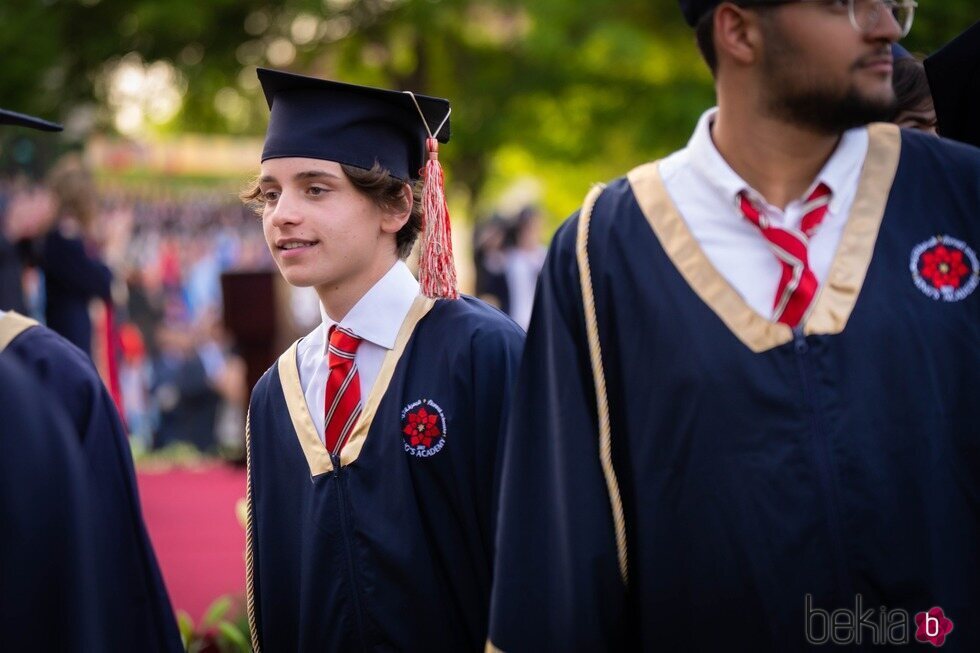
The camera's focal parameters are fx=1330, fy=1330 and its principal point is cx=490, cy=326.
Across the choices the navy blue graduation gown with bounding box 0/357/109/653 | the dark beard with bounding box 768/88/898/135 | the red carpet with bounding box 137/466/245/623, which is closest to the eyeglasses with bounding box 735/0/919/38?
the dark beard with bounding box 768/88/898/135

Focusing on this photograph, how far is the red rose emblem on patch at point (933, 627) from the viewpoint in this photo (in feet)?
7.43

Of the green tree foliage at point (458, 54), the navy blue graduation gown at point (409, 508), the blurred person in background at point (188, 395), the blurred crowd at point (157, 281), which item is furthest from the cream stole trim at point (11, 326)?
the green tree foliage at point (458, 54)

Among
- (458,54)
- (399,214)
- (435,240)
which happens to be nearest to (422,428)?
(435,240)

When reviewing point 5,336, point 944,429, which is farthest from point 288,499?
point 944,429

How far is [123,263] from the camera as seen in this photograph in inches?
653

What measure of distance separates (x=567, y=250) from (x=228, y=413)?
477 inches

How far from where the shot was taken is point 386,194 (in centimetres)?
343

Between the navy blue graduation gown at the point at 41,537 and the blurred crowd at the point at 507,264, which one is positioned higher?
the blurred crowd at the point at 507,264

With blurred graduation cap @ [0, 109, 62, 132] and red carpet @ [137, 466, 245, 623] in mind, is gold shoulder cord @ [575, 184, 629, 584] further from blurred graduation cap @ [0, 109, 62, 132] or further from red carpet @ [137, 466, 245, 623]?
red carpet @ [137, 466, 245, 623]

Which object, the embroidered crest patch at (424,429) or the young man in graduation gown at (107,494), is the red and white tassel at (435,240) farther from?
the young man in graduation gown at (107,494)

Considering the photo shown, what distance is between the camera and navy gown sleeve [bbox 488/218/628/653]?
236 cm

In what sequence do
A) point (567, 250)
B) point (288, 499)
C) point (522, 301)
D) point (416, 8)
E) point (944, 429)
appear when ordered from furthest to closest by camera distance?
1. point (416, 8)
2. point (522, 301)
3. point (288, 499)
4. point (567, 250)
5. point (944, 429)

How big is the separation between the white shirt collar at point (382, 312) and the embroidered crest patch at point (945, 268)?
4.47 feet

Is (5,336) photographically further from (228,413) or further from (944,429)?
(228,413)
